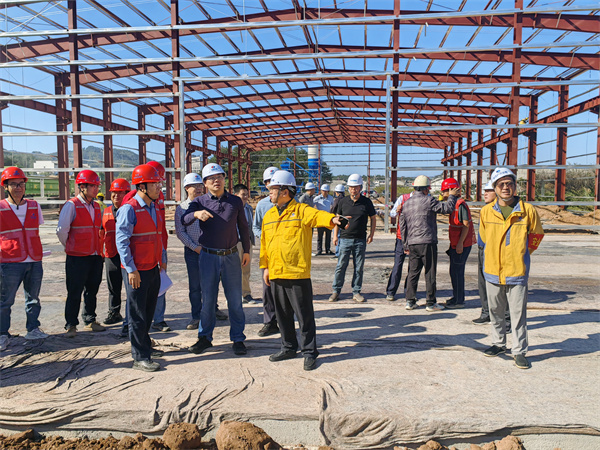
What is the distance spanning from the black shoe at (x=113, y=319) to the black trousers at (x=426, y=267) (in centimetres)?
423

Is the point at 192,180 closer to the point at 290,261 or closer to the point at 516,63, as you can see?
the point at 290,261

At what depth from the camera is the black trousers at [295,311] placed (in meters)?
4.36

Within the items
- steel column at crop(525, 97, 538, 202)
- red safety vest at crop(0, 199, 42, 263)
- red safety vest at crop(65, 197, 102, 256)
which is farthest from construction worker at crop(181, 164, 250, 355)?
steel column at crop(525, 97, 538, 202)

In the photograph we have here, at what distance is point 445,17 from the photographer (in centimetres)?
1309

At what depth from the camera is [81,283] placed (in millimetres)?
5414

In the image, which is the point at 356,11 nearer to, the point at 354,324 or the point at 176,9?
the point at 176,9

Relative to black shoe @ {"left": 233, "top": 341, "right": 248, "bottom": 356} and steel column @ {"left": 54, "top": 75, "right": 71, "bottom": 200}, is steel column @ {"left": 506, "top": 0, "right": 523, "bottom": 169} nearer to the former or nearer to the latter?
black shoe @ {"left": 233, "top": 341, "right": 248, "bottom": 356}

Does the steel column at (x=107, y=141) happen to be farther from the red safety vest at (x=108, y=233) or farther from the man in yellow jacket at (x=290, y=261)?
the man in yellow jacket at (x=290, y=261)

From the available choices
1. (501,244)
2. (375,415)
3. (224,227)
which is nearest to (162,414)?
(375,415)

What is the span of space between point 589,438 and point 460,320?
2.60 metres

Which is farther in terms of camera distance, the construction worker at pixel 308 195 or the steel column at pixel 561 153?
the steel column at pixel 561 153

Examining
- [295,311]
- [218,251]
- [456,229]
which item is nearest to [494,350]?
[295,311]

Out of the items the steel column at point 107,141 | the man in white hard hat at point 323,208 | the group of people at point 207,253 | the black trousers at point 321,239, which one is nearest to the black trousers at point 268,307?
the group of people at point 207,253

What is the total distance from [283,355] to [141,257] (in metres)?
1.81
